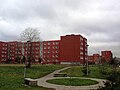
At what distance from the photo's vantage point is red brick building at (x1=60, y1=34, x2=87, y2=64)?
85.2 metres

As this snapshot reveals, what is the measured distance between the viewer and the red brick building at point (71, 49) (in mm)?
85250

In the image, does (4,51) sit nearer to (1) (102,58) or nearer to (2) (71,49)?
(2) (71,49)

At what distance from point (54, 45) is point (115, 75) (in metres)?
91.8

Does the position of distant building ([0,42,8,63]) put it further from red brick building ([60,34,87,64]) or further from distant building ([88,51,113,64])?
distant building ([88,51,113,64])

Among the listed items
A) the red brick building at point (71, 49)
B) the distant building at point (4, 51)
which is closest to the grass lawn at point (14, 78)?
the red brick building at point (71, 49)

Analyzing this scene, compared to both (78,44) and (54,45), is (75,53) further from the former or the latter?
(54,45)

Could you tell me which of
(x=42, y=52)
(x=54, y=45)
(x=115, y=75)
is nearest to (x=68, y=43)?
(x=54, y=45)

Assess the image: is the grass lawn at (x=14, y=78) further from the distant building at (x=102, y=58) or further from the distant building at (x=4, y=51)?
the distant building at (x=4, y=51)

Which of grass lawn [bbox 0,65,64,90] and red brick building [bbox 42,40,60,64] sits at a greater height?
red brick building [bbox 42,40,60,64]

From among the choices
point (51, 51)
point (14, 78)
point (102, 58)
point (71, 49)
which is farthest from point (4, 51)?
point (14, 78)

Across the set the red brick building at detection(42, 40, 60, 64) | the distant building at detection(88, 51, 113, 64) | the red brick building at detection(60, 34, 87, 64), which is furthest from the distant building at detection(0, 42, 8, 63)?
the distant building at detection(88, 51, 113, 64)

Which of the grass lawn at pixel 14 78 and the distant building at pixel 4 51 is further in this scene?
the distant building at pixel 4 51

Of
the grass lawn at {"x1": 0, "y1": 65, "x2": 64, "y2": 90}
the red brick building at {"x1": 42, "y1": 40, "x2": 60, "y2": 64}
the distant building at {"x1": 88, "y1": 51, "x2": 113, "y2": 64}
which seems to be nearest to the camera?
the grass lawn at {"x1": 0, "y1": 65, "x2": 64, "y2": 90}

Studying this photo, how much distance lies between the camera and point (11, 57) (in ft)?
392
